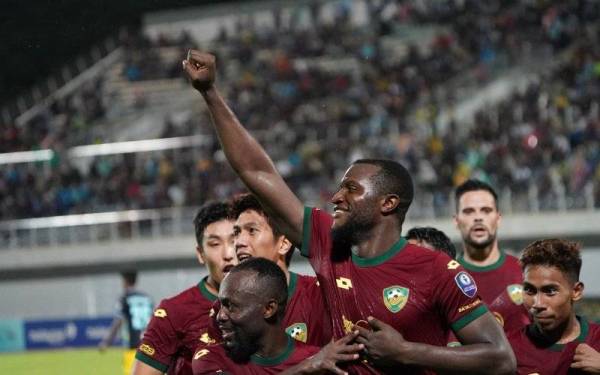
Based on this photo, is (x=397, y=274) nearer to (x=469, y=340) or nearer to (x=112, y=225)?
(x=469, y=340)

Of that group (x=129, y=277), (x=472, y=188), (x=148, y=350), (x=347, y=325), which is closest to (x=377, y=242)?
(x=347, y=325)

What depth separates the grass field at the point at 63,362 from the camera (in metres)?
18.5

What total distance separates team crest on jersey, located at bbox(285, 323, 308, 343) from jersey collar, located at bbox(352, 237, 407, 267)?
0.88 m

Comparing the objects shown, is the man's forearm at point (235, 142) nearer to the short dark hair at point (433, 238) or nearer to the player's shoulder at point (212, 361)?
the player's shoulder at point (212, 361)

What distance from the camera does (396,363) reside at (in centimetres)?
390

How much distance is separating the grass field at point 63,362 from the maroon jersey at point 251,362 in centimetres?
1319

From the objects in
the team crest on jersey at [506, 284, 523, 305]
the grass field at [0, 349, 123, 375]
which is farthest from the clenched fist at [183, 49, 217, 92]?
the grass field at [0, 349, 123, 375]

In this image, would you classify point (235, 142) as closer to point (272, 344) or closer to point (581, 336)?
point (272, 344)

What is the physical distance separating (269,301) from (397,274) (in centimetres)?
62

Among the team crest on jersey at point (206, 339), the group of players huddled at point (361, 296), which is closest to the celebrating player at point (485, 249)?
the group of players huddled at point (361, 296)

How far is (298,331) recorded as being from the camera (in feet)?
16.2

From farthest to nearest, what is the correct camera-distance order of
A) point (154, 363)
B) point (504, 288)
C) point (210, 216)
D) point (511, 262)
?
1. point (511, 262)
2. point (504, 288)
3. point (210, 216)
4. point (154, 363)

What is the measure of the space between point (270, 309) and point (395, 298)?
0.63 metres

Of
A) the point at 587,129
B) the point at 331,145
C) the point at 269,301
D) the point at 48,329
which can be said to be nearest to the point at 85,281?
the point at 48,329
